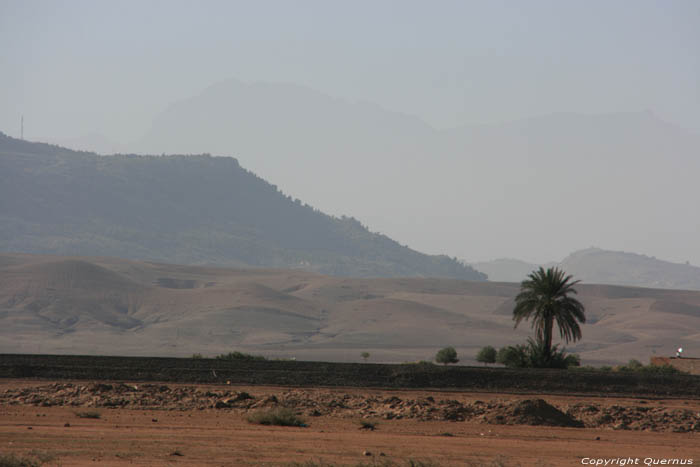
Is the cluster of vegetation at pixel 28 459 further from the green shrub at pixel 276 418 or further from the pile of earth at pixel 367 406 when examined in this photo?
the pile of earth at pixel 367 406

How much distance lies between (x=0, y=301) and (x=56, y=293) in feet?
26.6

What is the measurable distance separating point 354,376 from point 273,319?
95767 millimetres

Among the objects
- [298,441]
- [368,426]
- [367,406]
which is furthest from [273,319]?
[298,441]

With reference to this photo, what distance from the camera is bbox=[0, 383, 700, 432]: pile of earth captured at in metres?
29.0

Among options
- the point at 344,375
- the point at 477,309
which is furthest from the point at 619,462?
the point at 477,309

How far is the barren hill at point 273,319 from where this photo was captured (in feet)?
358

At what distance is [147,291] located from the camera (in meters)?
153

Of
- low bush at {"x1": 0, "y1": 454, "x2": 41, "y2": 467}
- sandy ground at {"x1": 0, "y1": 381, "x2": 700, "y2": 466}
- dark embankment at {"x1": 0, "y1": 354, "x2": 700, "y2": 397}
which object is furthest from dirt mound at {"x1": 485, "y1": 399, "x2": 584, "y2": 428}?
low bush at {"x1": 0, "y1": 454, "x2": 41, "y2": 467}

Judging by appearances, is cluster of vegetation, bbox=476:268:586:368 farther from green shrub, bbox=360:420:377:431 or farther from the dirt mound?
green shrub, bbox=360:420:377:431

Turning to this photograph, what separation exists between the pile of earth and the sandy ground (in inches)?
26.3

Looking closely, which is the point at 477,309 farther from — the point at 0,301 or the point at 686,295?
the point at 0,301

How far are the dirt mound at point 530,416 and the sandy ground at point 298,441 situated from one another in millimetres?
632

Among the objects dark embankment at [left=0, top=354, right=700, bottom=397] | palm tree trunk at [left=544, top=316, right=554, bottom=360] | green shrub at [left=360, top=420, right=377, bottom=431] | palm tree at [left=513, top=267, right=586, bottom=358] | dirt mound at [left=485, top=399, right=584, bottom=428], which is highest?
palm tree at [left=513, top=267, right=586, bottom=358]

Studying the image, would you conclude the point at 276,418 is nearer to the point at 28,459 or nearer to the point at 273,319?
the point at 28,459
